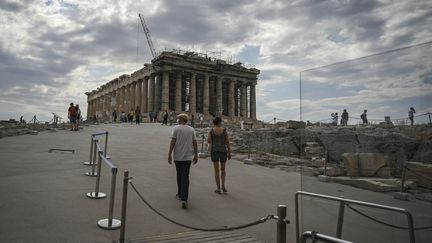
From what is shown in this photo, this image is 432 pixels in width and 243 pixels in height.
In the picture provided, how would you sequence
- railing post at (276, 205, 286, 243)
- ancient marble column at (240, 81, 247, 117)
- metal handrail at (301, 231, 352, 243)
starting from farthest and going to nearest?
ancient marble column at (240, 81, 247, 117), railing post at (276, 205, 286, 243), metal handrail at (301, 231, 352, 243)

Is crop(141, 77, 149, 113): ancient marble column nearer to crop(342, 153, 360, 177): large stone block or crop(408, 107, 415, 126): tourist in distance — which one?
crop(342, 153, 360, 177): large stone block

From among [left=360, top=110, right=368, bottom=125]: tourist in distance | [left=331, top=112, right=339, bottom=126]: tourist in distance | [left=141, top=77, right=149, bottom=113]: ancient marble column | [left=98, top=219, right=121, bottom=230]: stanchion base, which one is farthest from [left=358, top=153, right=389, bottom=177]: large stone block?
[left=141, top=77, right=149, bottom=113]: ancient marble column

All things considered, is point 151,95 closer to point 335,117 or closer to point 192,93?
point 192,93

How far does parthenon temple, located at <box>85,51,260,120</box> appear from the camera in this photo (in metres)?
56.3

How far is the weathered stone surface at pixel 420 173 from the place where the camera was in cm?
376

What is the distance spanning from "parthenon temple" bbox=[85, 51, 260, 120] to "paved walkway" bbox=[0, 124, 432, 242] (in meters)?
44.5

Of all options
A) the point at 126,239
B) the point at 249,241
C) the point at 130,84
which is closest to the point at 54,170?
the point at 126,239

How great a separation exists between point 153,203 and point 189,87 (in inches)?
2191

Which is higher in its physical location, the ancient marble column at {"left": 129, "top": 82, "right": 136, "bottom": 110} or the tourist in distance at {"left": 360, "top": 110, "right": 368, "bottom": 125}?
the ancient marble column at {"left": 129, "top": 82, "right": 136, "bottom": 110}

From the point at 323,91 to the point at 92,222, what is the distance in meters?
4.30

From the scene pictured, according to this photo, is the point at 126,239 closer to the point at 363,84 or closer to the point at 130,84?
the point at 363,84

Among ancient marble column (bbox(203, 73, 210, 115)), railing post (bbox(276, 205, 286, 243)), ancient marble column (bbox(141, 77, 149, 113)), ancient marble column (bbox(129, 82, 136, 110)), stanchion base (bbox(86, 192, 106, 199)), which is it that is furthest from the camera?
ancient marble column (bbox(129, 82, 136, 110))

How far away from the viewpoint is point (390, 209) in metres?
3.67

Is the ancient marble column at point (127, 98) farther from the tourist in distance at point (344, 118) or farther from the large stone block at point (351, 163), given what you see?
the tourist in distance at point (344, 118)
